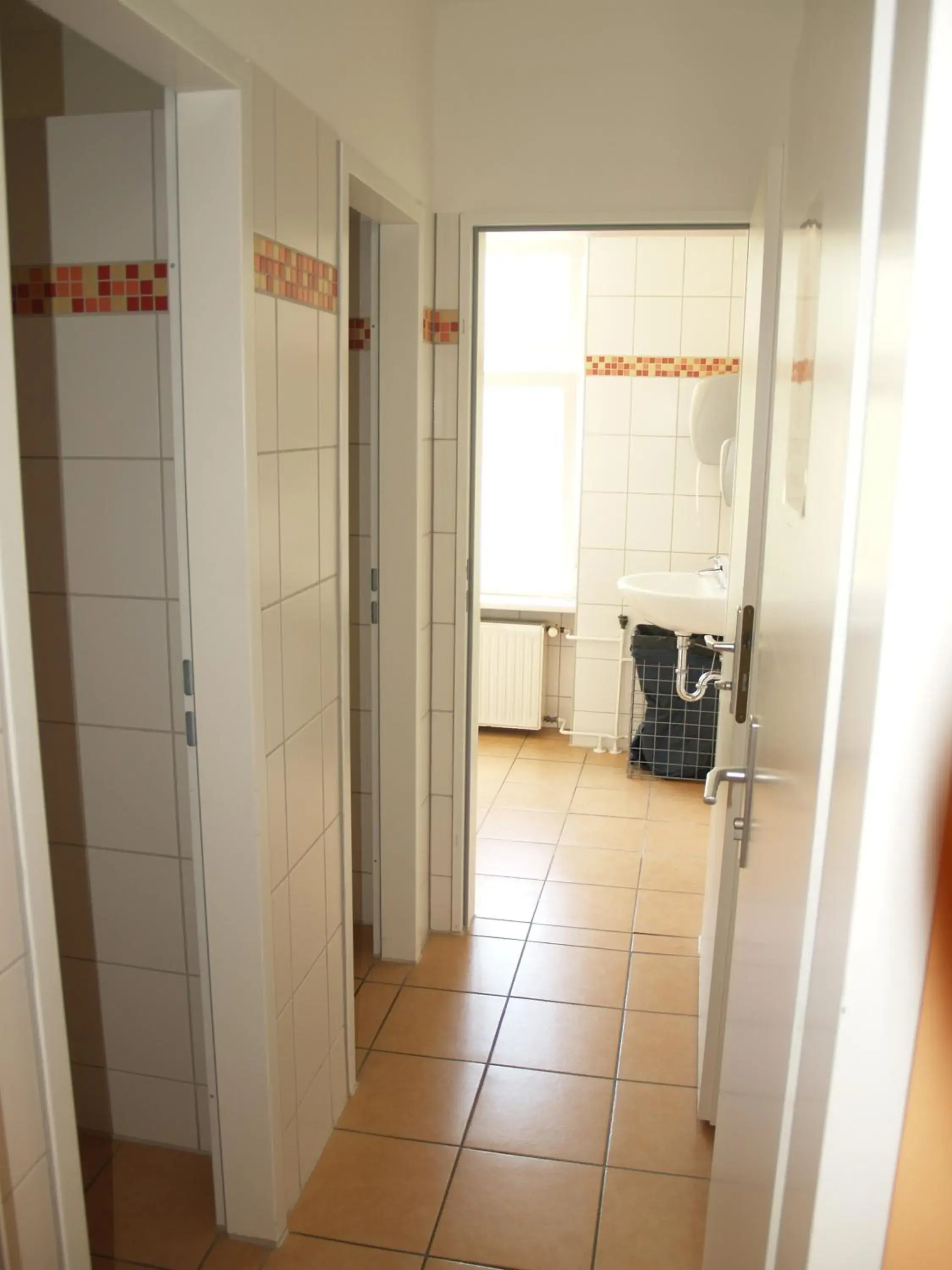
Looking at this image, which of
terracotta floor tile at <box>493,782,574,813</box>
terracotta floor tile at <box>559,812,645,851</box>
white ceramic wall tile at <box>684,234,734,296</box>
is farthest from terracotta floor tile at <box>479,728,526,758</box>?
white ceramic wall tile at <box>684,234,734,296</box>

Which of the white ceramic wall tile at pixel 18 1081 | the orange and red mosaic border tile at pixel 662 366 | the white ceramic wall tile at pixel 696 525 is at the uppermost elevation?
the orange and red mosaic border tile at pixel 662 366

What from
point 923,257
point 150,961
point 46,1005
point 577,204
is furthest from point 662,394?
point 923,257

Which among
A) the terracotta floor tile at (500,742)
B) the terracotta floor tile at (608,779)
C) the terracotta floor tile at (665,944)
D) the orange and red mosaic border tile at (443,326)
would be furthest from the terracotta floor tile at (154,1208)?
the terracotta floor tile at (500,742)

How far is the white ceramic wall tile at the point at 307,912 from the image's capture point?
2090 millimetres

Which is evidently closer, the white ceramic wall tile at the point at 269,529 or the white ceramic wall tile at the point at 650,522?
the white ceramic wall tile at the point at 269,529

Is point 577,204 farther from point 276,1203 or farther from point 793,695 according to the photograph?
point 276,1203

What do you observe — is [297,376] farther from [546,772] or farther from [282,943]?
[546,772]

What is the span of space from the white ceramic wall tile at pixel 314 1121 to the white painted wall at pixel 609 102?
2.25 m

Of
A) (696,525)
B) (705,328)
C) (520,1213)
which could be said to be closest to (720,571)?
(696,525)

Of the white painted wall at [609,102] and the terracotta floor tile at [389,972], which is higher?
the white painted wall at [609,102]

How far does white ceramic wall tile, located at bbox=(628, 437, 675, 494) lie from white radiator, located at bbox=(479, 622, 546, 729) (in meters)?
0.81

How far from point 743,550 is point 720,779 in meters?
0.72

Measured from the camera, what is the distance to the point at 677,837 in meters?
4.04

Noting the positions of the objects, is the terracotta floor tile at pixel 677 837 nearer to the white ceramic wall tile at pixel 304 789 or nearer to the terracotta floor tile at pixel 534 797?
the terracotta floor tile at pixel 534 797
